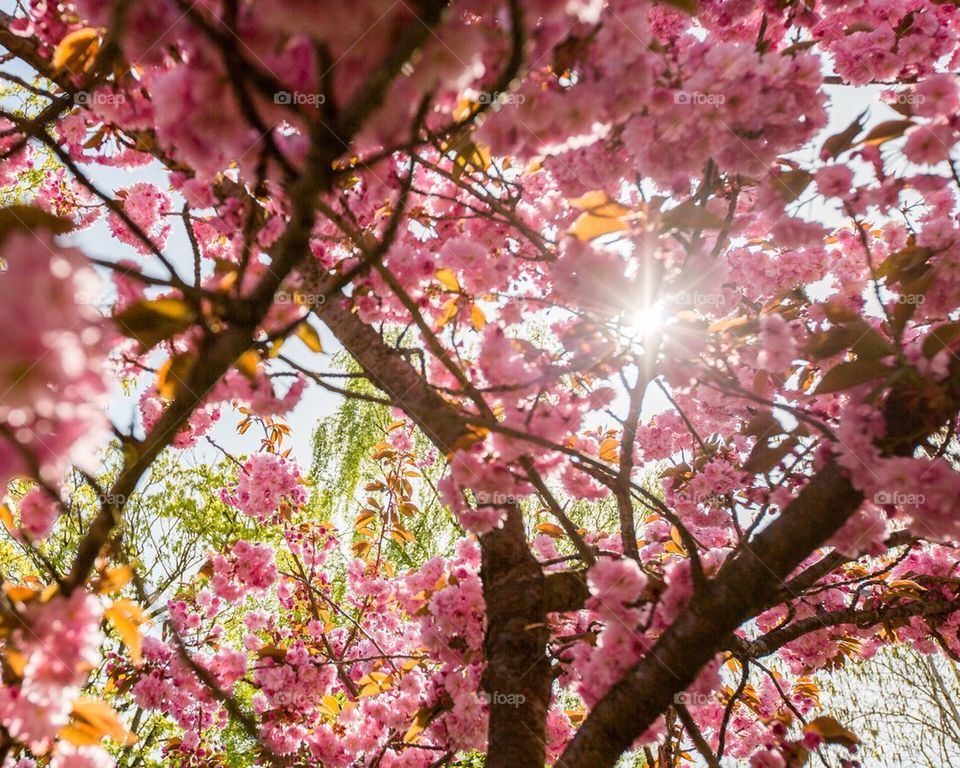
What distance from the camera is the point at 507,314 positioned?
226 centimetres

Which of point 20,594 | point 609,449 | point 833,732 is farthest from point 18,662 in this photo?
point 609,449

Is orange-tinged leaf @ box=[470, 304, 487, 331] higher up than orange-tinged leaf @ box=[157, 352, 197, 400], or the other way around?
orange-tinged leaf @ box=[470, 304, 487, 331]

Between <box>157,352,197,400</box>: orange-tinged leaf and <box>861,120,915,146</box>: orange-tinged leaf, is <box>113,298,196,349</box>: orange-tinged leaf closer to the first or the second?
<box>157,352,197,400</box>: orange-tinged leaf

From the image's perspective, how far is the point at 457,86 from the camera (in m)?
0.80

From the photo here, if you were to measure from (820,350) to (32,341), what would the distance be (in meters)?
1.41

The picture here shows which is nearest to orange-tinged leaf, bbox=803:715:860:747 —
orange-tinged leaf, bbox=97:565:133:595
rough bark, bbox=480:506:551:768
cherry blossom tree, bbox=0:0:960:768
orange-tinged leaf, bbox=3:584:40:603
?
cherry blossom tree, bbox=0:0:960:768

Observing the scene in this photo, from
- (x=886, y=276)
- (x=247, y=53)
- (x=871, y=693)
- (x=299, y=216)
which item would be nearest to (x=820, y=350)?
(x=886, y=276)

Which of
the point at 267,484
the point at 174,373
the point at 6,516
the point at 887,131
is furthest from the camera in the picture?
the point at 267,484

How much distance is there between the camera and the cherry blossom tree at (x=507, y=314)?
73 centimetres

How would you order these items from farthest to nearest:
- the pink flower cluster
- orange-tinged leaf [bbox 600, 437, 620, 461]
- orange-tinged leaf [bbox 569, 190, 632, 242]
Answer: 1. the pink flower cluster
2. orange-tinged leaf [bbox 600, 437, 620, 461]
3. orange-tinged leaf [bbox 569, 190, 632, 242]

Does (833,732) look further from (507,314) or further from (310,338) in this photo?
(507,314)

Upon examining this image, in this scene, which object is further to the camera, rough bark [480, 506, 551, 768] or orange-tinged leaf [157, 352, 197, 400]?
rough bark [480, 506, 551, 768]

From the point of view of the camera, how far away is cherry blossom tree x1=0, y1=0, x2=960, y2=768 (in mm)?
733

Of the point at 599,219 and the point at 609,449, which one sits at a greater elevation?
the point at 609,449
